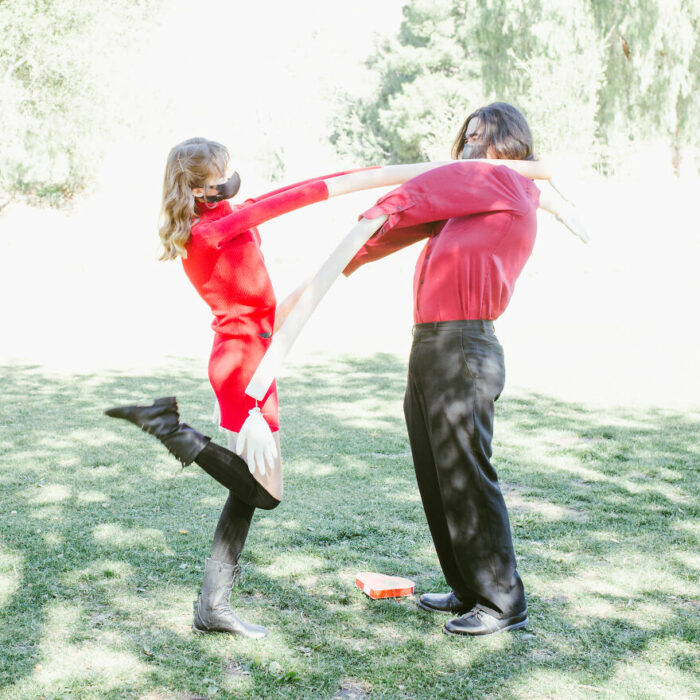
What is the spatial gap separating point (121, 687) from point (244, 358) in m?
1.22

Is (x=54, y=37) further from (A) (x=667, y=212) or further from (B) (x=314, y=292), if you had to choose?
(B) (x=314, y=292)

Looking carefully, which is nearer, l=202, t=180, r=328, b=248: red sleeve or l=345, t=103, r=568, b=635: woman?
l=202, t=180, r=328, b=248: red sleeve

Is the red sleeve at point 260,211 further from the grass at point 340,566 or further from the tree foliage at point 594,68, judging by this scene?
the tree foliage at point 594,68

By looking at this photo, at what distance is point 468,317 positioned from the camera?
123 inches

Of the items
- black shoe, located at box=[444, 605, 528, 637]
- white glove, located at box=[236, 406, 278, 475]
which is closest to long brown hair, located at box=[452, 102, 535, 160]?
white glove, located at box=[236, 406, 278, 475]

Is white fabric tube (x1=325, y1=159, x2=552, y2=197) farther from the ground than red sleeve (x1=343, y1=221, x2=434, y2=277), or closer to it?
farther from the ground

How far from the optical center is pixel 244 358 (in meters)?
3.05

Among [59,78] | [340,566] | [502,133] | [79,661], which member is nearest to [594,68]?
[59,78]

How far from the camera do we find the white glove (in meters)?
2.84

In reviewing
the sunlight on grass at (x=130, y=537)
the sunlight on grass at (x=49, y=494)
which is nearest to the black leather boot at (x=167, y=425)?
the sunlight on grass at (x=130, y=537)

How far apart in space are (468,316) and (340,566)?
157cm

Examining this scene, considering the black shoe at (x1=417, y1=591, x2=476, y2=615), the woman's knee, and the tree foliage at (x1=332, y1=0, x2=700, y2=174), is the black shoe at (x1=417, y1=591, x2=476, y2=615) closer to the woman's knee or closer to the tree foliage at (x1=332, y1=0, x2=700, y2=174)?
the woman's knee

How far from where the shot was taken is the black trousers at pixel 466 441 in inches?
124

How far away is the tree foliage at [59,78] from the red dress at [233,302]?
1613 cm
